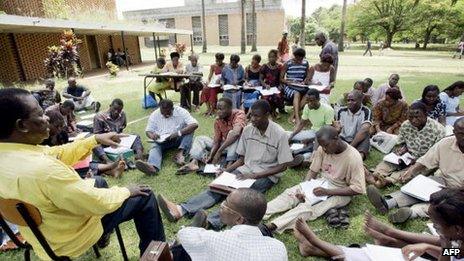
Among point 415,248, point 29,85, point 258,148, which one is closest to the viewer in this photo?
point 415,248

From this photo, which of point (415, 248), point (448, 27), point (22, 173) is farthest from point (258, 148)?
point (448, 27)

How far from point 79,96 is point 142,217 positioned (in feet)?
25.4

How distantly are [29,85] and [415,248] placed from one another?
586 inches

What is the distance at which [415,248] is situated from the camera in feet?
7.96

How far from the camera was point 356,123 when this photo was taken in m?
5.04

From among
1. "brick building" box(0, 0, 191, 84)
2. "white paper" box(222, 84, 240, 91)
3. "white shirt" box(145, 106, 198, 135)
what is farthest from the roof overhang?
"white shirt" box(145, 106, 198, 135)

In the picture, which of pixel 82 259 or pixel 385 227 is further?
pixel 82 259

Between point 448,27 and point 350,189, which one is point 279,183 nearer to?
point 350,189

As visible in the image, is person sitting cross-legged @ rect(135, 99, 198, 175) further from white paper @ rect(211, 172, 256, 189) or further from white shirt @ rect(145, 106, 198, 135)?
white paper @ rect(211, 172, 256, 189)

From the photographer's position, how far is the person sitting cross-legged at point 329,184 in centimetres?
340

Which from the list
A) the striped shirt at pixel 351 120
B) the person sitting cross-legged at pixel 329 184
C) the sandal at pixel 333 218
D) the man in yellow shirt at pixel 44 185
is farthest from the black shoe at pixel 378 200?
the man in yellow shirt at pixel 44 185

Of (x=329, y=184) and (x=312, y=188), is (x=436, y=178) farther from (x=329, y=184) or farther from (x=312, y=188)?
(x=312, y=188)

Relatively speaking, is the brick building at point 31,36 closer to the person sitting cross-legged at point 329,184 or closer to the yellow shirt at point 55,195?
the yellow shirt at point 55,195

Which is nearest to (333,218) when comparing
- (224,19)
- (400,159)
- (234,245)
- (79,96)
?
(400,159)
